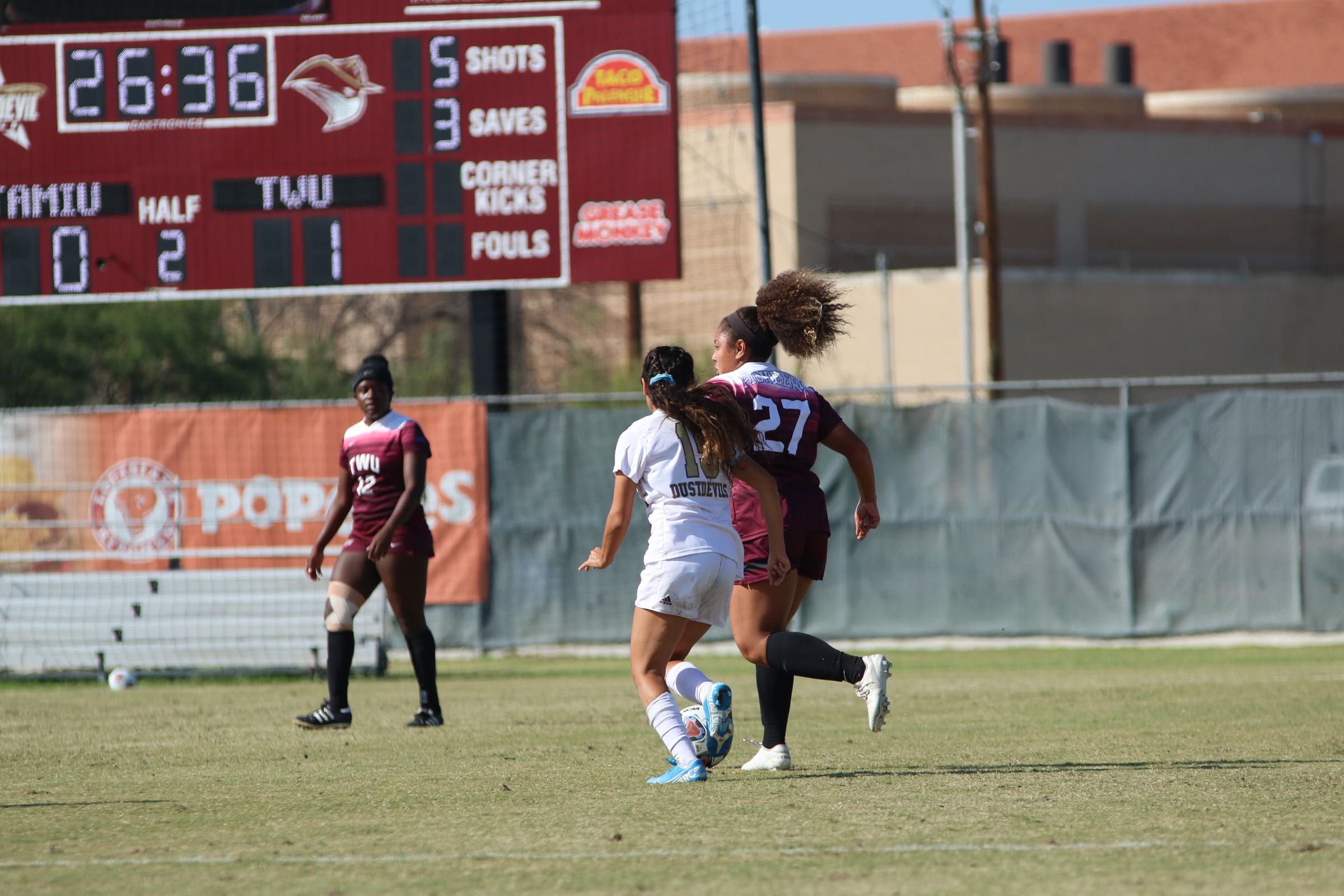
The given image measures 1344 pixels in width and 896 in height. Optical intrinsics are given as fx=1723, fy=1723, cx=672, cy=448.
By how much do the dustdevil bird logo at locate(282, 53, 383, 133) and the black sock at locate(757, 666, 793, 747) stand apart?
9928 millimetres

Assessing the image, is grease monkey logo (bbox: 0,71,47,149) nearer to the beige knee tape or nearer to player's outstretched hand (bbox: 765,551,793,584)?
the beige knee tape

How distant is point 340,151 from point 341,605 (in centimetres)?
748

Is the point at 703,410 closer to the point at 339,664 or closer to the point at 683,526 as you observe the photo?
the point at 683,526

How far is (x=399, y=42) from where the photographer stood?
51.4 ft

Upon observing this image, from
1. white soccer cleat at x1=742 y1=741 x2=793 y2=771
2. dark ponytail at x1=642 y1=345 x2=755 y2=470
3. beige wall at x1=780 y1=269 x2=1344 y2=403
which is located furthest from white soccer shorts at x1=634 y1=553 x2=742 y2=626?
beige wall at x1=780 y1=269 x2=1344 y2=403

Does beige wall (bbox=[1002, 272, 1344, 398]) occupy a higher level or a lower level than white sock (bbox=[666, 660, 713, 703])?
higher

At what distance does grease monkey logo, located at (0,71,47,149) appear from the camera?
619 inches

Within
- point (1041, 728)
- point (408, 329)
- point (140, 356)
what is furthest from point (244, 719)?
point (408, 329)

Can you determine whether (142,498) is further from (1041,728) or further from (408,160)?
(1041,728)

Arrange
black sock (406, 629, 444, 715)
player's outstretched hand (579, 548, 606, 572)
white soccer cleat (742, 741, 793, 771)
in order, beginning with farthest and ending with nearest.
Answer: black sock (406, 629, 444, 715) < white soccer cleat (742, 741, 793, 771) < player's outstretched hand (579, 548, 606, 572)

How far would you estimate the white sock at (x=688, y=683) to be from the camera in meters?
6.73

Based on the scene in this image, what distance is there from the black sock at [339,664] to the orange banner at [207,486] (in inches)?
248

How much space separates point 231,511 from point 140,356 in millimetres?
16841

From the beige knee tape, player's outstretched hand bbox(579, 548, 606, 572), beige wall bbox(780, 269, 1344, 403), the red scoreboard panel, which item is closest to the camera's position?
player's outstretched hand bbox(579, 548, 606, 572)
